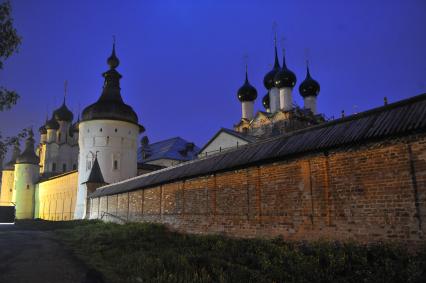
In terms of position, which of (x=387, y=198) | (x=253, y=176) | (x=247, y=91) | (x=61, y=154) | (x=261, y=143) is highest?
(x=247, y=91)

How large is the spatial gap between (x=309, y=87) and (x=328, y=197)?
1201 inches

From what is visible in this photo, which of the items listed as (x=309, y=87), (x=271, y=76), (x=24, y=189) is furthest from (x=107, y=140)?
(x=24, y=189)

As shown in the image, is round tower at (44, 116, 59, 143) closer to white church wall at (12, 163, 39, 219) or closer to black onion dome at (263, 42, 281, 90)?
white church wall at (12, 163, 39, 219)

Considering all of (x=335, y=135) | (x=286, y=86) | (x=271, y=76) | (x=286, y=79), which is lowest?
(x=335, y=135)

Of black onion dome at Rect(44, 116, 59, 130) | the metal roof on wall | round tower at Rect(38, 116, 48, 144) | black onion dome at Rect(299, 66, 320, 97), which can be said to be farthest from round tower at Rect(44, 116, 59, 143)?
the metal roof on wall

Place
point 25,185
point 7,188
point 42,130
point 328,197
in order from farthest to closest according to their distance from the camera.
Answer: point 42,130 < point 7,188 < point 25,185 < point 328,197

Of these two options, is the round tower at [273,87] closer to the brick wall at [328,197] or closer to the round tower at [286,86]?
the round tower at [286,86]

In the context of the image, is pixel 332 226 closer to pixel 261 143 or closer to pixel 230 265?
pixel 230 265

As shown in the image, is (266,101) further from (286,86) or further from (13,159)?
(13,159)

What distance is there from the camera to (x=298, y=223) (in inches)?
329

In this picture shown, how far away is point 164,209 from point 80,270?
254 inches

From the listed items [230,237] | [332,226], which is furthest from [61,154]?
[332,226]

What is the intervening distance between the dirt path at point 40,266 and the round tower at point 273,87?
1128 inches

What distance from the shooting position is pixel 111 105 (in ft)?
105
